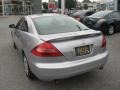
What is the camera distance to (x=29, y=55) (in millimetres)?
3992

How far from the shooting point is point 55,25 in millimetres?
4652

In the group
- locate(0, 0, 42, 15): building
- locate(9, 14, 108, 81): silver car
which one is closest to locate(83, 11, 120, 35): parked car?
locate(9, 14, 108, 81): silver car

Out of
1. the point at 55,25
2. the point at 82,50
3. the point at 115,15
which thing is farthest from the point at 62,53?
the point at 115,15

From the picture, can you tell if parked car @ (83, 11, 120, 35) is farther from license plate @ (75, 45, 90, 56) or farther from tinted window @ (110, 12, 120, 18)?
license plate @ (75, 45, 90, 56)

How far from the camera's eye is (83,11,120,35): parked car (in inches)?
412

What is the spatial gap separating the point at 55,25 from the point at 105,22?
6498 mm

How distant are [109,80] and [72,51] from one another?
1287mm

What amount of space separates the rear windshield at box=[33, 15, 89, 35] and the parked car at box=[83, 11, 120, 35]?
5.74 meters

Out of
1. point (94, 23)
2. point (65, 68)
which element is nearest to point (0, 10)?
point (94, 23)

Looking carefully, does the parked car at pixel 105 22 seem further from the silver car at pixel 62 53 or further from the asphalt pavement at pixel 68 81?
the silver car at pixel 62 53

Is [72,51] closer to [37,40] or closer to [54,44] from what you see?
[54,44]

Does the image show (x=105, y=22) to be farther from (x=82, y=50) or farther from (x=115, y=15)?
(x=82, y=50)

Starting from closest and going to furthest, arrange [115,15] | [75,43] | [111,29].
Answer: [75,43] < [111,29] < [115,15]

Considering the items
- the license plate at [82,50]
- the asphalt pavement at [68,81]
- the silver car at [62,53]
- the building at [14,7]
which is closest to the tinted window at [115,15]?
the asphalt pavement at [68,81]
